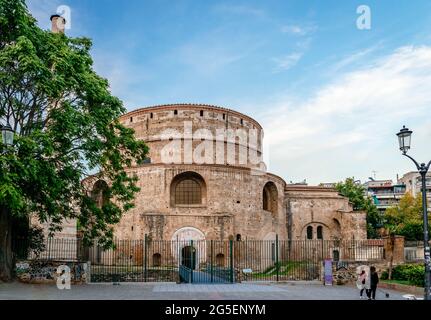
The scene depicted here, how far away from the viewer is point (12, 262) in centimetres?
1686

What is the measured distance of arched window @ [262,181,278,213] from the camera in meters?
35.8

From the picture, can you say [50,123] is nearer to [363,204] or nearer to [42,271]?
[42,271]

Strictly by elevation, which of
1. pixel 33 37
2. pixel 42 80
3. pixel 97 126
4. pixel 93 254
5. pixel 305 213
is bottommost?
pixel 93 254

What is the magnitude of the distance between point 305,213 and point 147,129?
16.3 metres

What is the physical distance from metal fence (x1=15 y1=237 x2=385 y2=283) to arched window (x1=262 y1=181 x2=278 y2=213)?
339 centimetres

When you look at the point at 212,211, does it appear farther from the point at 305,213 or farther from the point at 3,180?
the point at 3,180

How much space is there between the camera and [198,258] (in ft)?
90.9

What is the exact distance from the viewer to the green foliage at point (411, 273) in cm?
1662

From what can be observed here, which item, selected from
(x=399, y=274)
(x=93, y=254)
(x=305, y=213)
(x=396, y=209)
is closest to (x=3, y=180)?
(x=399, y=274)

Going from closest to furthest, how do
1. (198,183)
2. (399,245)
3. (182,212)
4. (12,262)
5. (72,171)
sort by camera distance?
(72,171), (12,262), (399,245), (182,212), (198,183)

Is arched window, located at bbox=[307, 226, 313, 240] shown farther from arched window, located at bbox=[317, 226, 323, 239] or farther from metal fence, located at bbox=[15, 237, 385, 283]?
metal fence, located at bbox=[15, 237, 385, 283]

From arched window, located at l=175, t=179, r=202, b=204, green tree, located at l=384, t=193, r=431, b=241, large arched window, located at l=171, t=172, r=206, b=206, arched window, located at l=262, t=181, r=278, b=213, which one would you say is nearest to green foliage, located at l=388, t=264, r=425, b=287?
large arched window, located at l=171, t=172, r=206, b=206

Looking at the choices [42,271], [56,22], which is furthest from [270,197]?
[42,271]

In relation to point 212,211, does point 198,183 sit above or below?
above
